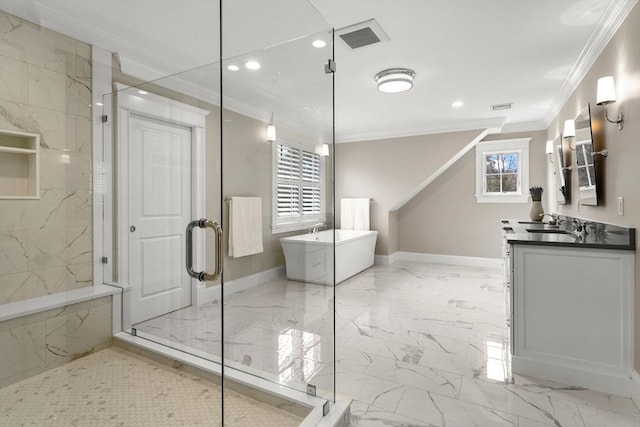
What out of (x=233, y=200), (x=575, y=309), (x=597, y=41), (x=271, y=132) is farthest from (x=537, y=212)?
(x=233, y=200)

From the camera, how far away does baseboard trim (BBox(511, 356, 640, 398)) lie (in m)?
2.07

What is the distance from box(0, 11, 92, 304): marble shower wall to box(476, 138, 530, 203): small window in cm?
572

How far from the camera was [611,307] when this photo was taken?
82.7 inches

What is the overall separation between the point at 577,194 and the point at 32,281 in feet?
15.0

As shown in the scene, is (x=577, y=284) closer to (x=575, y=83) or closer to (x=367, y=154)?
(x=575, y=83)

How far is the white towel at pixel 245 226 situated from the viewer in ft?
6.72

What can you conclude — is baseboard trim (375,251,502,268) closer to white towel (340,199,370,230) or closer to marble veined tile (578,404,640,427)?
white towel (340,199,370,230)

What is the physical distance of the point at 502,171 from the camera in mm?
5855

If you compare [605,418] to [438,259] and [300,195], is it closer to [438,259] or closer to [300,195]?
[300,195]

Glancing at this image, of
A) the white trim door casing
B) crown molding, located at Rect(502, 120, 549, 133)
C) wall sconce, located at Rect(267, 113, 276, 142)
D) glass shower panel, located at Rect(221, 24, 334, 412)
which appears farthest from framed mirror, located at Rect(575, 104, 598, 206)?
the white trim door casing

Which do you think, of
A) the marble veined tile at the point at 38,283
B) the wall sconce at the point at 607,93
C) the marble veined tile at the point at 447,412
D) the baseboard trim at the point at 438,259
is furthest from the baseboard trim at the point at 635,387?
the baseboard trim at the point at 438,259

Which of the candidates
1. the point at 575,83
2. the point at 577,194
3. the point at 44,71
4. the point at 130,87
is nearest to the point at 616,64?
the point at 575,83

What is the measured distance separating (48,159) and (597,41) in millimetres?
3998

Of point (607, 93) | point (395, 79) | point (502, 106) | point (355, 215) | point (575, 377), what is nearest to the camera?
point (575, 377)
